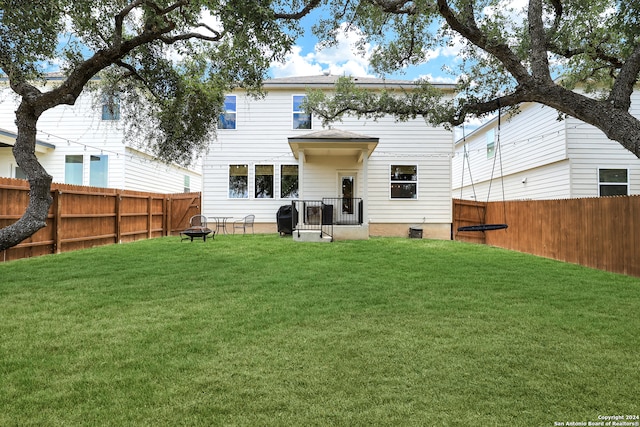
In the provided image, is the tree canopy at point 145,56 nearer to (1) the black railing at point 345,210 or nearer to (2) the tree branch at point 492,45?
(2) the tree branch at point 492,45

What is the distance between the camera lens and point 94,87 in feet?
30.1

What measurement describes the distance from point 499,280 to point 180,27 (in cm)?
764

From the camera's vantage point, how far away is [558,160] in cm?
1334

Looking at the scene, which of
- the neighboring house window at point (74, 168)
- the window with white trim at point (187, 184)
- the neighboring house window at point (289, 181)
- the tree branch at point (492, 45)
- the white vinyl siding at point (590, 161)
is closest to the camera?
the tree branch at point (492, 45)

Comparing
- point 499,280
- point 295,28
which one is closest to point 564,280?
point 499,280

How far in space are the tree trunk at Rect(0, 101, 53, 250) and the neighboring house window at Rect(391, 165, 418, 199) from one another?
474 inches

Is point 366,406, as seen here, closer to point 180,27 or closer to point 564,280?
point 564,280

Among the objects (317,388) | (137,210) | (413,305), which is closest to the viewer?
(317,388)

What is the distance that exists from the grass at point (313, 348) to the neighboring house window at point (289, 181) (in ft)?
27.2

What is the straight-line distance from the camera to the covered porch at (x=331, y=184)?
12.1 metres

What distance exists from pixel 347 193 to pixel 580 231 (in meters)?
8.03

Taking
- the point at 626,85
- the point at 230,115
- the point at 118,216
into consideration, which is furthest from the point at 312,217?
the point at 626,85

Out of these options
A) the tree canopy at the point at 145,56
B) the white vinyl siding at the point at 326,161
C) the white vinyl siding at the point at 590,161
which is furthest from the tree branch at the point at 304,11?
the white vinyl siding at the point at 590,161

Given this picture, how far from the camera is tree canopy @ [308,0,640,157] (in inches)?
175
